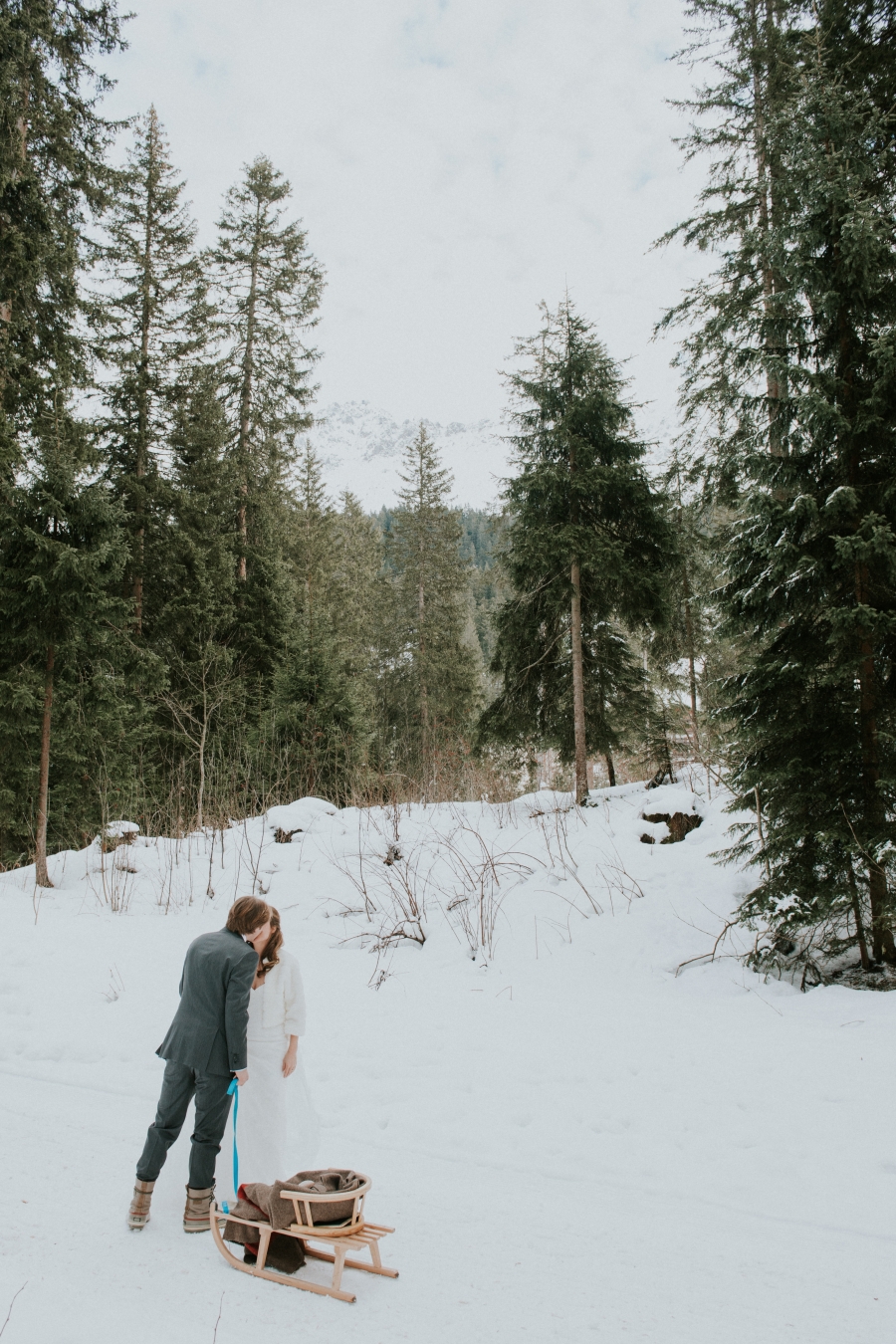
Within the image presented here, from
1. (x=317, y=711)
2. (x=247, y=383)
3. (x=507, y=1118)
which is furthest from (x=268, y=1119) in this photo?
(x=247, y=383)

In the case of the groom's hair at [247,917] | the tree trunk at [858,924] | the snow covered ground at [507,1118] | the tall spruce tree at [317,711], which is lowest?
the snow covered ground at [507,1118]

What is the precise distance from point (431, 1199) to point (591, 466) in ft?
35.2

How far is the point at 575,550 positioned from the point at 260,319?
41.0ft

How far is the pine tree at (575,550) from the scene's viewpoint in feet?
38.8

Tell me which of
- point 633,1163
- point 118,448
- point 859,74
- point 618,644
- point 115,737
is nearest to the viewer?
point 633,1163

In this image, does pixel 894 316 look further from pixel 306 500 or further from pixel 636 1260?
pixel 306 500

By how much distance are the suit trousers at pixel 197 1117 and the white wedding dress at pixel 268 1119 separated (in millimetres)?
155

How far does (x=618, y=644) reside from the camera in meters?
12.7

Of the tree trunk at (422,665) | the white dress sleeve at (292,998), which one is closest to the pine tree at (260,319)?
the tree trunk at (422,665)

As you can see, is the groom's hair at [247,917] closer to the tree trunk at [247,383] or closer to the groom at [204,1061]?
the groom at [204,1061]

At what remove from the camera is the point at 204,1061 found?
3330 millimetres

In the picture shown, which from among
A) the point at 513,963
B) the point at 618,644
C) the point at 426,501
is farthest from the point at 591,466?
the point at 426,501

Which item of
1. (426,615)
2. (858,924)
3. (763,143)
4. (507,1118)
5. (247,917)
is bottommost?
(507,1118)

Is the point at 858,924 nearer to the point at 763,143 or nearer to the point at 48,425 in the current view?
the point at 763,143
